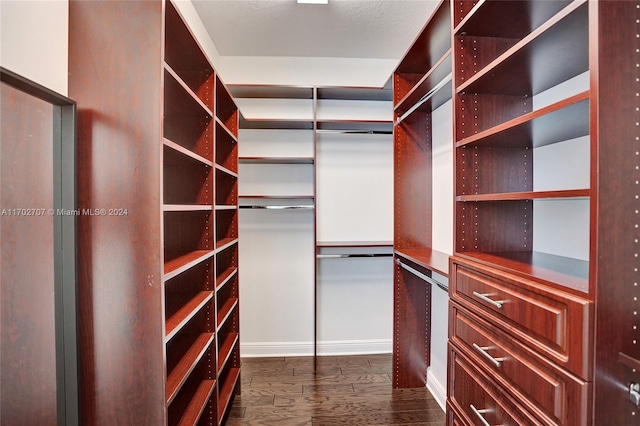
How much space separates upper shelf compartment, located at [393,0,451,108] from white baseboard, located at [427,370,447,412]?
199 cm

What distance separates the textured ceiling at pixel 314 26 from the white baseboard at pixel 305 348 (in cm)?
254

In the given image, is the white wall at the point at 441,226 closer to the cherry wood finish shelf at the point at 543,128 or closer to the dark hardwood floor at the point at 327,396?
the dark hardwood floor at the point at 327,396

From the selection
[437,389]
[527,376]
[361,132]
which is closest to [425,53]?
[361,132]

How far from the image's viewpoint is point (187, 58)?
155 centimetres

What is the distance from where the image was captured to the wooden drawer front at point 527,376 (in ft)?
2.64

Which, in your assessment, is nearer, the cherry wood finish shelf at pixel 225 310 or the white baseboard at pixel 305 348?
the cherry wood finish shelf at pixel 225 310

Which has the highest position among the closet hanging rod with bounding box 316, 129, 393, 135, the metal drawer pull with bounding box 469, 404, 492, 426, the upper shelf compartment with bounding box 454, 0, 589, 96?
the closet hanging rod with bounding box 316, 129, 393, 135

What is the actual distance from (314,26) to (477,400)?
95.6 inches

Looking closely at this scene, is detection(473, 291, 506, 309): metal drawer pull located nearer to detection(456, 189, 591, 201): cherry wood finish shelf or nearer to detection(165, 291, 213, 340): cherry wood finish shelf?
detection(456, 189, 591, 201): cherry wood finish shelf

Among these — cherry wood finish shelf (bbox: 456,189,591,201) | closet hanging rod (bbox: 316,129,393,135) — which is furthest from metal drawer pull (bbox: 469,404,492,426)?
closet hanging rod (bbox: 316,129,393,135)

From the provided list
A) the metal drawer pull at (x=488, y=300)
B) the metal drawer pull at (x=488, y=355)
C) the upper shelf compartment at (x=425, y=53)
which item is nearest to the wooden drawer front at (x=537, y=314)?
the metal drawer pull at (x=488, y=300)

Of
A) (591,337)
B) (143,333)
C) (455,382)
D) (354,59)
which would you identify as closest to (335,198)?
(354,59)

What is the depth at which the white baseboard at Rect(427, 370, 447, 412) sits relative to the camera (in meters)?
2.21

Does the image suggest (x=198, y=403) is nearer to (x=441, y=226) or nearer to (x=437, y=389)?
(x=437, y=389)
